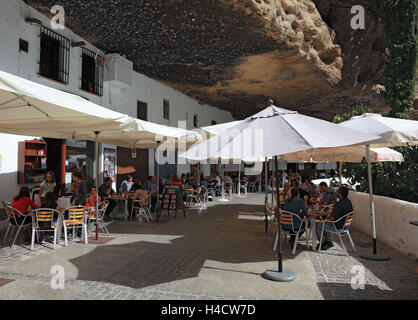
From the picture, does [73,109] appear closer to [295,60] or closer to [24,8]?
[24,8]

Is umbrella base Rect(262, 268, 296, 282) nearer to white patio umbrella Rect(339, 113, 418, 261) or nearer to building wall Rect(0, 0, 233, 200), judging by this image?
white patio umbrella Rect(339, 113, 418, 261)

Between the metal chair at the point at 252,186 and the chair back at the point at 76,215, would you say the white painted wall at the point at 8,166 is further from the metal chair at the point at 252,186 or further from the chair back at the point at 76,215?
the metal chair at the point at 252,186

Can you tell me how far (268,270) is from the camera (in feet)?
14.8

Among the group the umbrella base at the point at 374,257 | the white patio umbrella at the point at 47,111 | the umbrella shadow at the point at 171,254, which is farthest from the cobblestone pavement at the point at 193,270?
the white patio umbrella at the point at 47,111

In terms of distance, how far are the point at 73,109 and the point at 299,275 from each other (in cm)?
411

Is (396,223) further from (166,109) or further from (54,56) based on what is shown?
(166,109)

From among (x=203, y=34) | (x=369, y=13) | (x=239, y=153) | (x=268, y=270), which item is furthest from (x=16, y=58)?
(x=369, y=13)

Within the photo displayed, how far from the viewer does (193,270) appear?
4.59 meters

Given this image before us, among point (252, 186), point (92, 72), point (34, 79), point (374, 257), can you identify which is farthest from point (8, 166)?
point (252, 186)

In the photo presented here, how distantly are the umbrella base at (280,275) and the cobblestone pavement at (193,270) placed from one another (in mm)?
86

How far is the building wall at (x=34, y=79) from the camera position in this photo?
7852 mm

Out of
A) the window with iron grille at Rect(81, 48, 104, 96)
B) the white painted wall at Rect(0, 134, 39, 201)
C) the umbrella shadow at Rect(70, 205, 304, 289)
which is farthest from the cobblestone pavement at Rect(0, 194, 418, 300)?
the window with iron grille at Rect(81, 48, 104, 96)

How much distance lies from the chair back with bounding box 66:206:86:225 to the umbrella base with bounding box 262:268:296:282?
3835mm

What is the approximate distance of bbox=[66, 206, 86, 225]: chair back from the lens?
6066 mm
